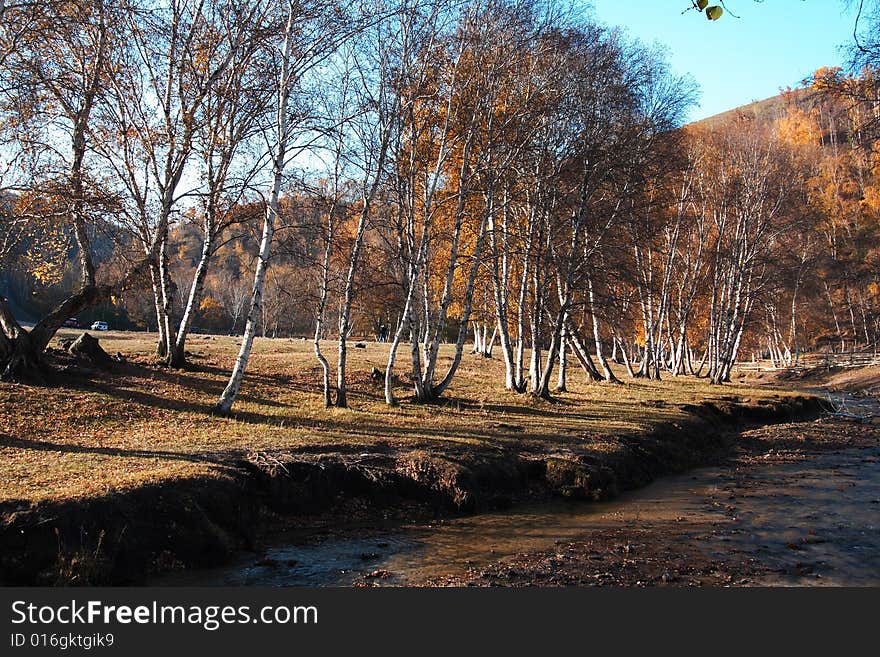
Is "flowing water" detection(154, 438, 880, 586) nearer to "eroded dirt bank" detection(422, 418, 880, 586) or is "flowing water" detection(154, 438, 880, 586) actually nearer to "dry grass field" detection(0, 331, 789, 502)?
"eroded dirt bank" detection(422, 418, 880, 586)

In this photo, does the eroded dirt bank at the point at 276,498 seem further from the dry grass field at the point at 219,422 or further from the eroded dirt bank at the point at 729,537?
the eroded dirt bank at the point at 729,537

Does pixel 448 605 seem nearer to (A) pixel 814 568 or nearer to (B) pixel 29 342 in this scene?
(A) pixel 814 568

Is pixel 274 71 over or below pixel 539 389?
over

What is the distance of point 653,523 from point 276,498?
638cm

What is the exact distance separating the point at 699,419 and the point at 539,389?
5445mm

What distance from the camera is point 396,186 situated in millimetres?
18859

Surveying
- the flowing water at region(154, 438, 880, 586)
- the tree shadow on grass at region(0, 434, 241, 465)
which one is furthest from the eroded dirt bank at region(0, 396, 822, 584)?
the flowing water at region(154, 438, 880, 586)

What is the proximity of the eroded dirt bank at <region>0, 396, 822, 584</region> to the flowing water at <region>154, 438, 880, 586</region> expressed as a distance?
488 millimetres

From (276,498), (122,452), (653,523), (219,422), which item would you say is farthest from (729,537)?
(219,422)

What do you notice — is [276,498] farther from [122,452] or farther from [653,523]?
[653,523]

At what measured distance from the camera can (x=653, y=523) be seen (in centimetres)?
1096

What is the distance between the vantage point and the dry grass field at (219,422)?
10.1 metres

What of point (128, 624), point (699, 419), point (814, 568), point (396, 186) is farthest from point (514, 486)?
point (699, 419)

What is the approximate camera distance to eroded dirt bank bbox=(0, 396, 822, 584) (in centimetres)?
747
